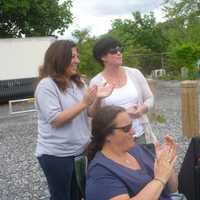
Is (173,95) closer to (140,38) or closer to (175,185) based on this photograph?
(175,185)

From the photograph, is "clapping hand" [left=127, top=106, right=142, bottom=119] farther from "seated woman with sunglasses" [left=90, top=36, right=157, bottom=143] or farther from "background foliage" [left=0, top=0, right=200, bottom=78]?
"background foliage" [left=0, top=0, right=200, bottom=78]

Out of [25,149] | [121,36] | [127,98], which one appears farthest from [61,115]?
[121,36]

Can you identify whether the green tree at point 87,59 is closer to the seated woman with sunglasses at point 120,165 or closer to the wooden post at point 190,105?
the wooden post at point 190,105

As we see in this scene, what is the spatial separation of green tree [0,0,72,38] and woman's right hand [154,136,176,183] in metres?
23.9

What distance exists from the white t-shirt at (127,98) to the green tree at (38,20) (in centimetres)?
2288

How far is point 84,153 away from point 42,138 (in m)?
0.31

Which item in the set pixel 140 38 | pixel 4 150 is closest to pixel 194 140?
pixel 4 150

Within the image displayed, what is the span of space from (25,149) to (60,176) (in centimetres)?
542

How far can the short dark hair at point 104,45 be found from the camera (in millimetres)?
3707

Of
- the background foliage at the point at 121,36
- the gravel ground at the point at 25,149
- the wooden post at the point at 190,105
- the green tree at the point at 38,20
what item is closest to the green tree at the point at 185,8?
the background foliage at the point at 121,36

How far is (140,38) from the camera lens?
3662 centimetres

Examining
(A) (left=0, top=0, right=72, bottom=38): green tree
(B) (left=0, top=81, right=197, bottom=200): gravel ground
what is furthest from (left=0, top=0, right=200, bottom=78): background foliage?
(B) (left=0, top=81, right=197, bottom=200): gravel ground

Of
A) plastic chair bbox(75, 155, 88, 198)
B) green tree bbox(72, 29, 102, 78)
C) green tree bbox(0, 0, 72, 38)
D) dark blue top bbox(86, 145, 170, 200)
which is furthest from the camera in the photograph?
green tree bbox(0, 0, 72, 38)

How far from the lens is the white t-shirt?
145 inches
